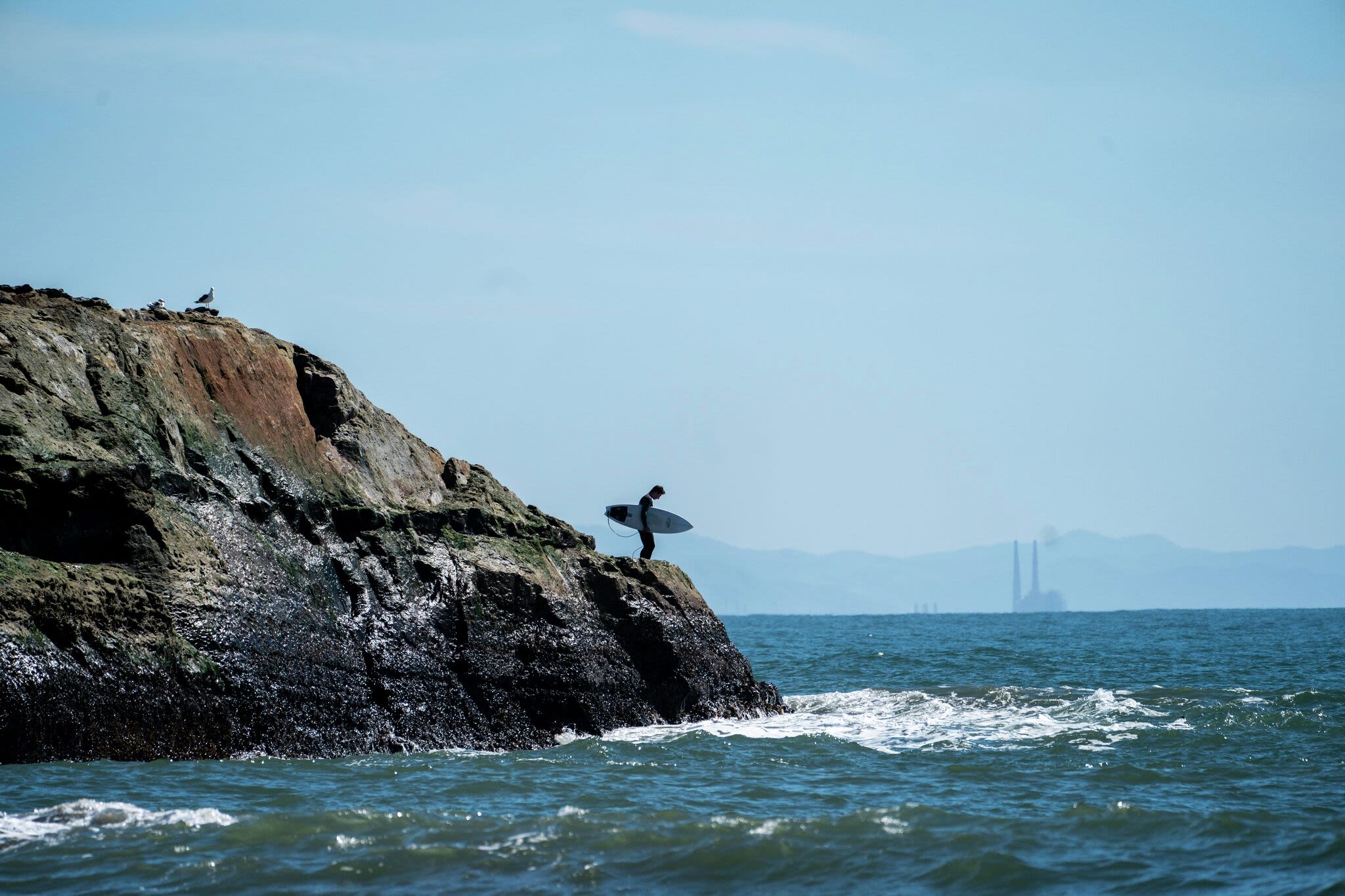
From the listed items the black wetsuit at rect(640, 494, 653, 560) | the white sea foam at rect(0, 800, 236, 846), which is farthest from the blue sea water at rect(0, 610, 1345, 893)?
the black wetsuit at rect(640, 494, 653, 560)

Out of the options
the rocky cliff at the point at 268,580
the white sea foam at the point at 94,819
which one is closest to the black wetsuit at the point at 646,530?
the rocky cliff at the point at 268,580

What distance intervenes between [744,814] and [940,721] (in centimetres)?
916

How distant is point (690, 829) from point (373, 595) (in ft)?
20.5

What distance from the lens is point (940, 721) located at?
22016mm

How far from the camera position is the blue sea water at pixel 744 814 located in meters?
11.2

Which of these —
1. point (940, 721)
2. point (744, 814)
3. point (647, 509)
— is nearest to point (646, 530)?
point (647, 509)

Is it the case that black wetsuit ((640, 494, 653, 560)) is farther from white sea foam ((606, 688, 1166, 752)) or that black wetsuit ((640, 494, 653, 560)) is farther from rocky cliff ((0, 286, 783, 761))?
white sea foam ((606, 688, 1166, 752))

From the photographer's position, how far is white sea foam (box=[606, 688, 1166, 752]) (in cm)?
1917

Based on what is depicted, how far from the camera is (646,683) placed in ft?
64.2

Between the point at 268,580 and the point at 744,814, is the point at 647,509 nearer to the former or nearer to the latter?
the point at 268,580

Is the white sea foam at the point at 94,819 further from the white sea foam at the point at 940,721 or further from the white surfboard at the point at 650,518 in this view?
the white surfboard at the point at 650,518

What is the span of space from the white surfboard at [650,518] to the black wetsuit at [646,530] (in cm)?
11

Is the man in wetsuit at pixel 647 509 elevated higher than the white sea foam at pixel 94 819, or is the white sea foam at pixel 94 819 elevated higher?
the man in wetsuit at pixel 647 509

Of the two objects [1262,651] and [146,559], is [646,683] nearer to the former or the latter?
[146,559]
